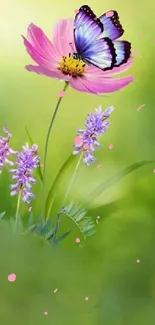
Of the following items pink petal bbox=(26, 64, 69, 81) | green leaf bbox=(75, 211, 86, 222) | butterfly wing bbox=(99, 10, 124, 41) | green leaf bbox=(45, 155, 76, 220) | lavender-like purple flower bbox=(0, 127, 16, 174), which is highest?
butterfly wing bbox=(99, 10, 124, 41)

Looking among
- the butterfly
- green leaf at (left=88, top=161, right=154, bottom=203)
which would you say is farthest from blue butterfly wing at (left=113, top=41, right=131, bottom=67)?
green leaf at (left=88, top=161, right=154, bottom=203)

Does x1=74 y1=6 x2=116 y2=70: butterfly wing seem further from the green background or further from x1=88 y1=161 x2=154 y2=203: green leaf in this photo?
x1=88 y1=161 x2=154 y2=203: green leaf

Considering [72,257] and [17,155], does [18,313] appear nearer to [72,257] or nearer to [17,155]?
[72,257]

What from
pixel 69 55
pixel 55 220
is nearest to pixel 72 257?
pixel 55 220

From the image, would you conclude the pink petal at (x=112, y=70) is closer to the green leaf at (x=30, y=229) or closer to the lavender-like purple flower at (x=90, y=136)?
the lavender-like purple flower at (x=90, y=136)

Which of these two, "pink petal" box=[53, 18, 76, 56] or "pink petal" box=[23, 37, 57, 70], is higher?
"pink petal" box=[53, 18, 76, 56]

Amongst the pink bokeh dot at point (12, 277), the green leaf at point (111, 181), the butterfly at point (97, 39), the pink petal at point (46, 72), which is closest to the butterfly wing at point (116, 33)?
the butterfly at point (97, 39)
